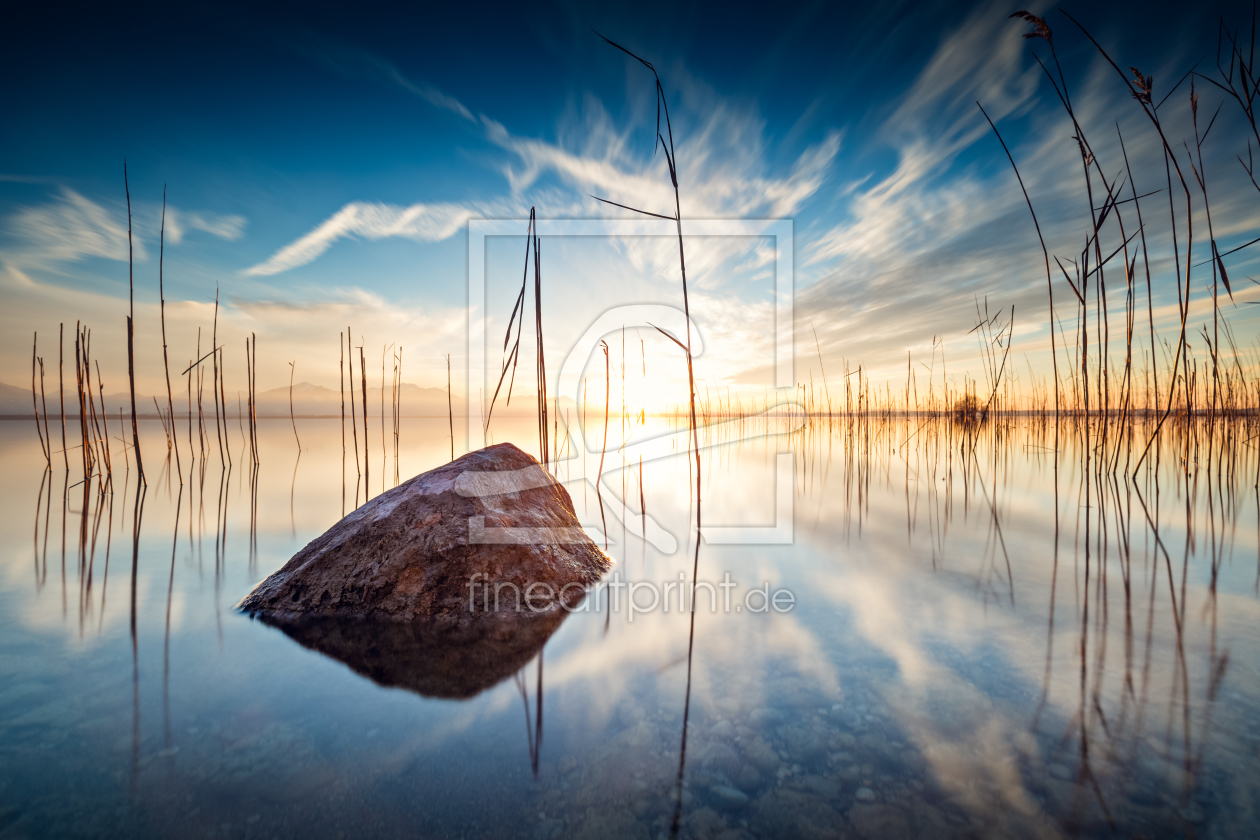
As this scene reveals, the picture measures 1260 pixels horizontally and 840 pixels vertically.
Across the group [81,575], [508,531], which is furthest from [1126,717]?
Result: [81,575]

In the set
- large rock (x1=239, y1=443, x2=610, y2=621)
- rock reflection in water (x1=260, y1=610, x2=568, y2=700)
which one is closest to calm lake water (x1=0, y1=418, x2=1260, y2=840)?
rock reflection in water (x1=260, y1=610, x2=568, y2=700)

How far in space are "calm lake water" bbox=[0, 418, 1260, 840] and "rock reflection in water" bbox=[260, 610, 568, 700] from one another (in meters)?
0.02

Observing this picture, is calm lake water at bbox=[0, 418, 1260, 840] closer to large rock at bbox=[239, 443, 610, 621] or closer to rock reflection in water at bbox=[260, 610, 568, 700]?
rock reflection in water at bbox=[260, 610, 568, 700]

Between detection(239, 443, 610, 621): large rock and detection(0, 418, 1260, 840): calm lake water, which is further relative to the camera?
detection(239, 443, 610, 621): large rock

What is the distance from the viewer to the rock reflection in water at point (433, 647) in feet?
5.24

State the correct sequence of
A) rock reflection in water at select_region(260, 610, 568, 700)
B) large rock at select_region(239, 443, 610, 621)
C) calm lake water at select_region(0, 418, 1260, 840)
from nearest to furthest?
calm lake water at select_region(0, 418, 1260, 840), rock reflection in water at select_region(260, 610, 568, 700), large rock at select_region(239, 443, 610, 621)

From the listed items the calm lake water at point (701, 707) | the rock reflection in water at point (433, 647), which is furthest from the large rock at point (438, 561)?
the calm lake water at point (701, 707)

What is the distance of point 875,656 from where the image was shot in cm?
174

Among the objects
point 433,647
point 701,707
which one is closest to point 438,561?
point 433,647

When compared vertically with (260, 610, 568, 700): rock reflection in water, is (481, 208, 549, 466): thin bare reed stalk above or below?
above

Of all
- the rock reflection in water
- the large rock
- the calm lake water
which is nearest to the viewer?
the calm lake water

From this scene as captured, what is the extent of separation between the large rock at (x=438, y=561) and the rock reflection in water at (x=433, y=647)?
0.09m

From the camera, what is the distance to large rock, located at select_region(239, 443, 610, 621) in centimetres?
217

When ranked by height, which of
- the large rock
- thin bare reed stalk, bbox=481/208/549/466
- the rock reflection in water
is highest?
thin bare reed stalk, bbox=481/208/549/466
